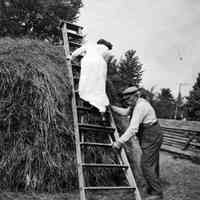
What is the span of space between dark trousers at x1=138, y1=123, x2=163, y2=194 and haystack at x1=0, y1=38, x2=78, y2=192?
1130mm

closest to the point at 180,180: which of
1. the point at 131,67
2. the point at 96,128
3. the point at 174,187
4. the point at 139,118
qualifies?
the point at 174,187

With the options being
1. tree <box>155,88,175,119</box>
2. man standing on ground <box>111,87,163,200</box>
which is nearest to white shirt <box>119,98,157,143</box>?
man standing on ground <box>111,87,163,200</box>

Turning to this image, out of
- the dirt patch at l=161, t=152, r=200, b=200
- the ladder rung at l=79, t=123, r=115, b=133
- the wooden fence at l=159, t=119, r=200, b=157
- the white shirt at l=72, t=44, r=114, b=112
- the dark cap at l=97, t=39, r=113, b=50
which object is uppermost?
the dark cap at l=97, t=39, r=113, b=50

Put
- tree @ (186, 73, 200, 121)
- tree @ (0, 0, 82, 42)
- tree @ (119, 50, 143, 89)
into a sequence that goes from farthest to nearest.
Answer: tree @ (119, 50, 143, 89)
tree @ (186, 73, 200, 121)
tree @ (0, 0, 82, 42)

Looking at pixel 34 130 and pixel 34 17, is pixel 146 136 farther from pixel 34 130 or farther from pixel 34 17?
pixel 34 17

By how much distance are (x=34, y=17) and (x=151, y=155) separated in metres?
19.4

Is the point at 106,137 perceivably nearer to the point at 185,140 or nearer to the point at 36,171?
the point at 36,171

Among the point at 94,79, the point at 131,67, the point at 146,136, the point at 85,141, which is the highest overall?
the point at 131,67

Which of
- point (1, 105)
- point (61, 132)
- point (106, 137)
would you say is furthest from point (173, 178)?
point (1, 105)

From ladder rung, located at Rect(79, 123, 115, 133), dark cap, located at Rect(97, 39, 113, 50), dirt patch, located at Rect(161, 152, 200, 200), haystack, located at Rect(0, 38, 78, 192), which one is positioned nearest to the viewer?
haystack, located at Rect(0, 38, 78, 192)

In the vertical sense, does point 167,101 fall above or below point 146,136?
above

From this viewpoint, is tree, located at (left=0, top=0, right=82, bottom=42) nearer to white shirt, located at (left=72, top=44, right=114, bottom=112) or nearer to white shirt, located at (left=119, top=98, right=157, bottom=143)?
white shirt, located at (left=72, top=44, right=114, bottom=112)

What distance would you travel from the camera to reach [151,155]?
332 centimetres

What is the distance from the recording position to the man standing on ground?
10.7 ft
